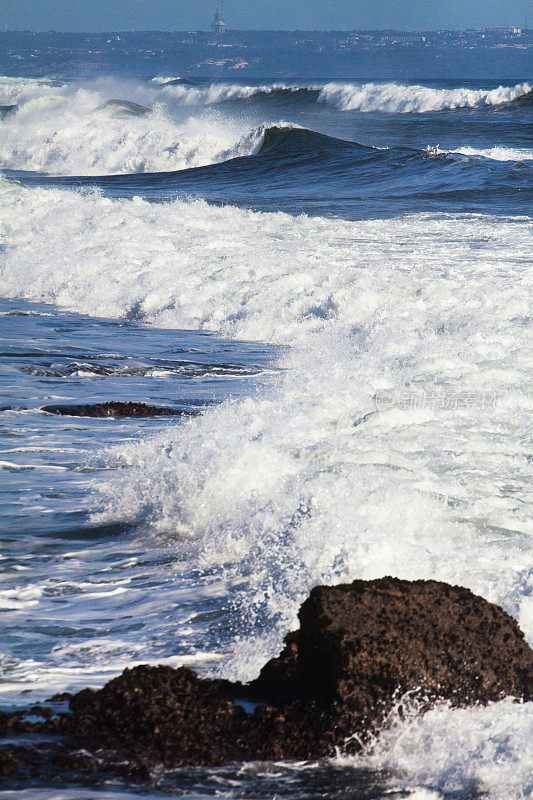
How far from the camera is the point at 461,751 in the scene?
2.21m

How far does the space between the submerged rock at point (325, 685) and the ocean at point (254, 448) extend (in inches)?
2.9

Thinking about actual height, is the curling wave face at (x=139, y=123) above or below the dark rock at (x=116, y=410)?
above

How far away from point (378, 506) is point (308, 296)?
6.17 meters

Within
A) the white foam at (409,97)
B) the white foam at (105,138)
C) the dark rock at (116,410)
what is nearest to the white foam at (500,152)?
the white foam at (105,138)

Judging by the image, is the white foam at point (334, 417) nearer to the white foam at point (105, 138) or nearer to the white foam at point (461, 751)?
the white foam at point (461, 751)

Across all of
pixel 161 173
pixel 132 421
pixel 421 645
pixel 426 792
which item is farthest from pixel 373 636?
pixel 161 173

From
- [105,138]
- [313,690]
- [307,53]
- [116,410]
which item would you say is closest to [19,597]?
[313,690]

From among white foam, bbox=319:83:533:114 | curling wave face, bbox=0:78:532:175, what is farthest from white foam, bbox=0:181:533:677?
white foam, bbox=319:83:533:114

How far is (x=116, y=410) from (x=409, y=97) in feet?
142

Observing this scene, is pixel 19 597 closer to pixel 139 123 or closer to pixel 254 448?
pixel 254 448

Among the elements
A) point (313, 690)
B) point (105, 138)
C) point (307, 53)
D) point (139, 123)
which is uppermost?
point (307, 53)

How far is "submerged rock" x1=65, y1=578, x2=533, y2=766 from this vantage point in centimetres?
230

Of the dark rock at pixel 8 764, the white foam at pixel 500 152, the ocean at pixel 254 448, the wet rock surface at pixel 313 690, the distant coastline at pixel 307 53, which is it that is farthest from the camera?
the distant coastline at pixel 307 53

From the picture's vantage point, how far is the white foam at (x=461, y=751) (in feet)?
6.91
